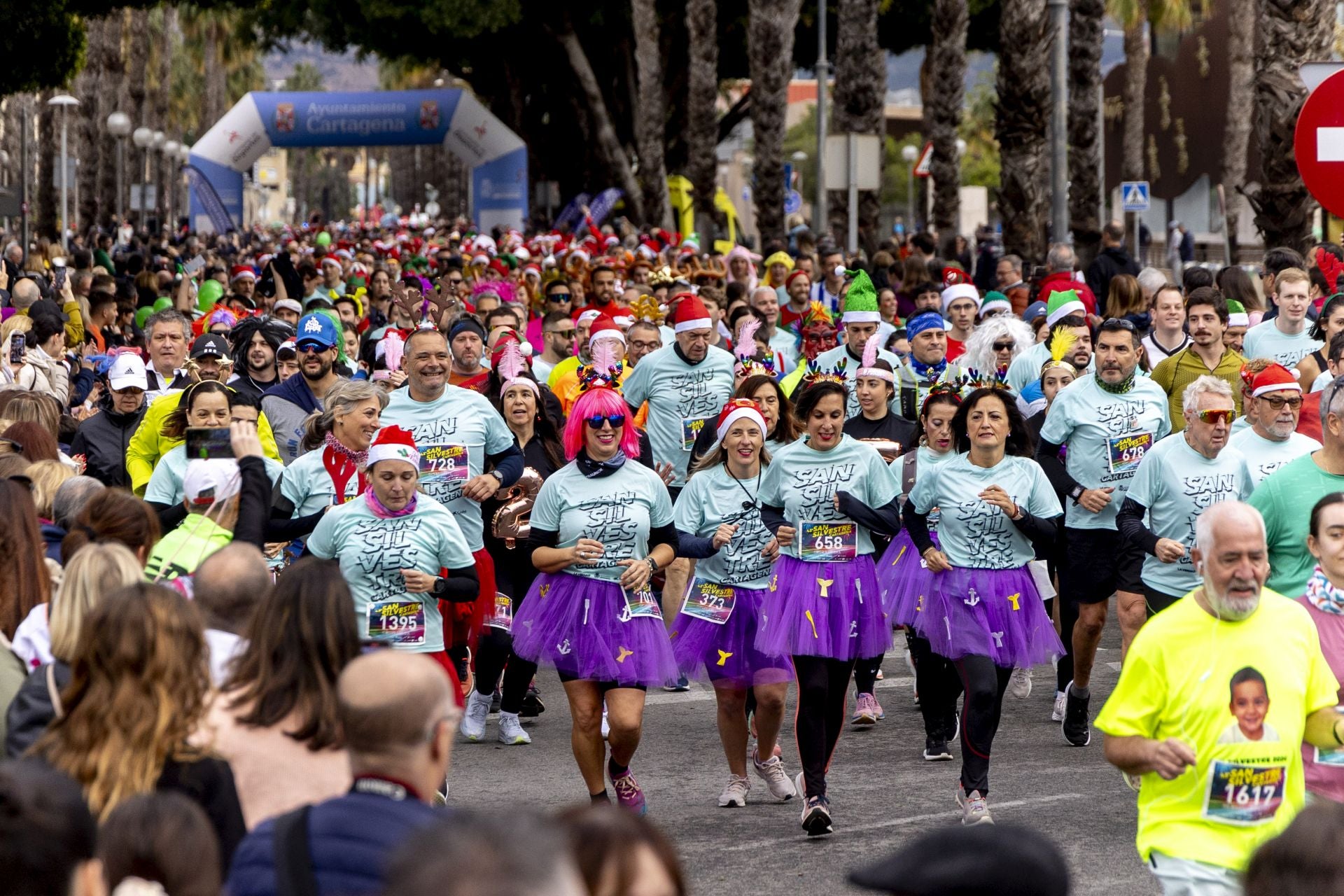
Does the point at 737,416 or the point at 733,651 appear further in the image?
the point at 737,416

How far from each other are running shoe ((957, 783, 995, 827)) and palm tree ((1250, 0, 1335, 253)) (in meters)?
8.24

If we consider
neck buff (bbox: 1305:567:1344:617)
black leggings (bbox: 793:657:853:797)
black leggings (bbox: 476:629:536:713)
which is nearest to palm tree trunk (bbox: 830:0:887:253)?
black leggings (bbox: 476:629:536:713)

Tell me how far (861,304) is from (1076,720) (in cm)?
406

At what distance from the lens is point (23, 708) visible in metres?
5.16

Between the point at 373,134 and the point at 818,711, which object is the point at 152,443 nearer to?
the point at 818,711

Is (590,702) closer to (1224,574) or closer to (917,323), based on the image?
(1224,574)

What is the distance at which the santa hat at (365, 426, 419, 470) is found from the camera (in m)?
7.84

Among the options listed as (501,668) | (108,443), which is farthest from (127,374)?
(501,668)

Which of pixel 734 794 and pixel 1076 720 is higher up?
pixel 1076 720

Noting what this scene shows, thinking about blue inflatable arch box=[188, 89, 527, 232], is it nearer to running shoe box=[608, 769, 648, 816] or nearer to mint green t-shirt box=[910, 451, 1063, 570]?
mint green t-shirt box=[910, 451, 1063, 570]

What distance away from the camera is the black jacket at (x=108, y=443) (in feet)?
34.1

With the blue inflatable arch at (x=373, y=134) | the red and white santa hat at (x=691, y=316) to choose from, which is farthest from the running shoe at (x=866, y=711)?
the blue inflatable arch at (x=373, y=134)

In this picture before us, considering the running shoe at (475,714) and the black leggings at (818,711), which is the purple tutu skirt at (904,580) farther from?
the running shoe at (475,714)

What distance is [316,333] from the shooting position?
35.2ft
